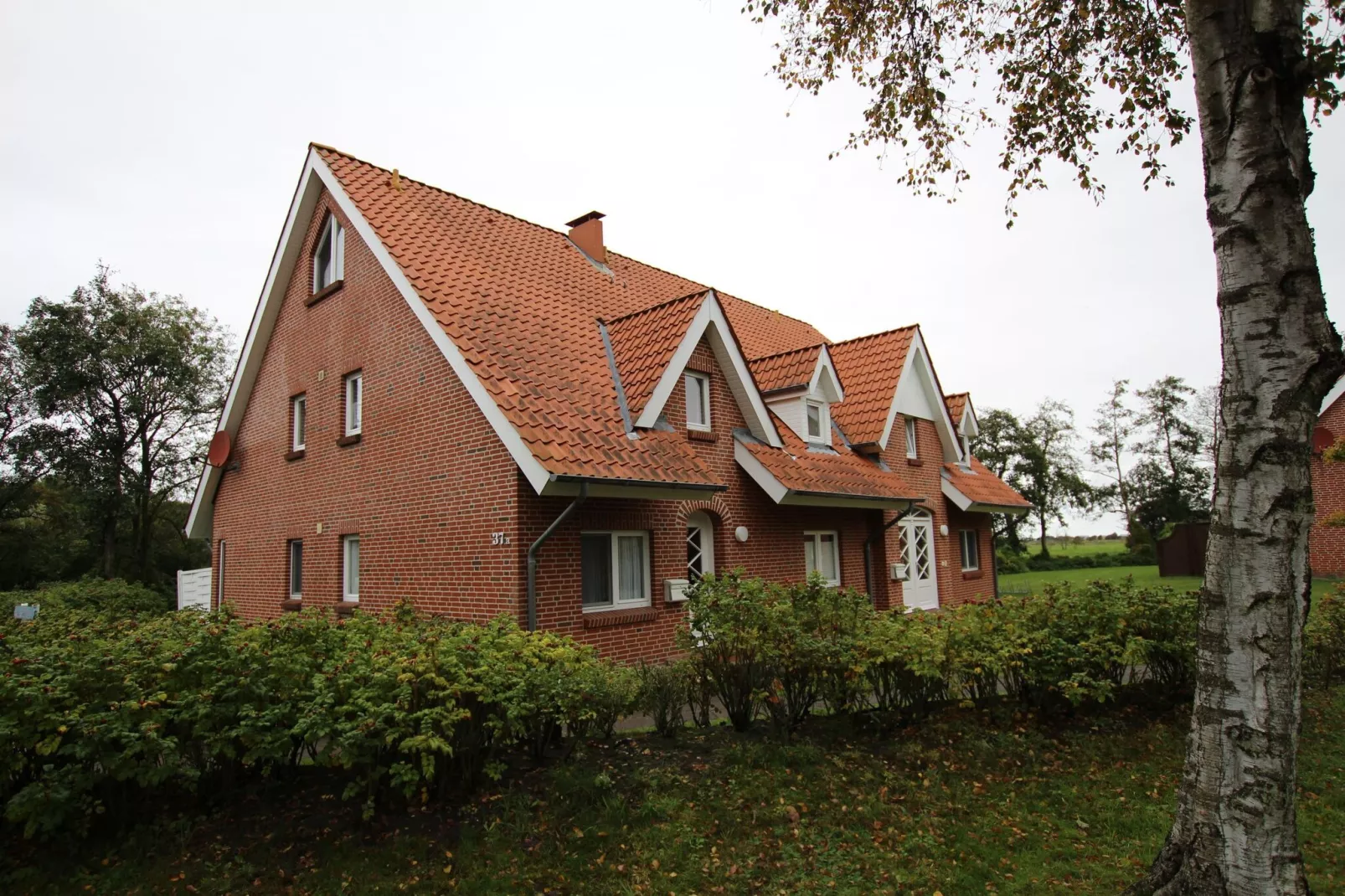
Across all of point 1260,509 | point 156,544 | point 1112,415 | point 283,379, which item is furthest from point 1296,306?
point 1112,415

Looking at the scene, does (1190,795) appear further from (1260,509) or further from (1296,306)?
(1296,306)

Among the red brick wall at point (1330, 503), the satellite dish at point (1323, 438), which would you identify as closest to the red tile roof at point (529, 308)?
the satellite dish at point (1323, 438)

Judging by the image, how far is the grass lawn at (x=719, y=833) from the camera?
4996mm

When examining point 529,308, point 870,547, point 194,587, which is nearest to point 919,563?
point 870,547

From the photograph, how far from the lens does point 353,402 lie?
13703mm

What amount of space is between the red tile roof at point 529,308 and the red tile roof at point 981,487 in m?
8.96

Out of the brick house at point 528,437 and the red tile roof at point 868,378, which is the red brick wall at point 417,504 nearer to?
the brick house at point 528,437

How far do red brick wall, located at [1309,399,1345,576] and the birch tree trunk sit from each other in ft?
81.8

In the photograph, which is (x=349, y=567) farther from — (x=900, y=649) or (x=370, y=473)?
(x=900, y=649)

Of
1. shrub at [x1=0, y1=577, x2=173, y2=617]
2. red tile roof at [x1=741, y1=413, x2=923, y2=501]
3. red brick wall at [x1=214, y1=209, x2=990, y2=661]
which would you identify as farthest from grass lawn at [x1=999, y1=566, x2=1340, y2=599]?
shrub at [x1=0, y1=577, x2=173, y2=617]

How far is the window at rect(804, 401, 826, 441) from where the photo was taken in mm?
16125

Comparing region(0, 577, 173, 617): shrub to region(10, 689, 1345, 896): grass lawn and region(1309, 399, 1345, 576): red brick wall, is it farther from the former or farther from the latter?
region(1309, 399, 1345, 576): red brick wall

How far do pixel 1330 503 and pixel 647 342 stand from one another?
23.7 m

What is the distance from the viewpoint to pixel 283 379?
15.6 m
